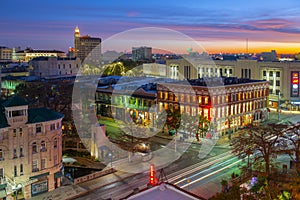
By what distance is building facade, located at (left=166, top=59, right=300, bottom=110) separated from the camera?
78.8 meters

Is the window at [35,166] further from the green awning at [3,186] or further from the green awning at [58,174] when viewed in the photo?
the green awning at [3,186]

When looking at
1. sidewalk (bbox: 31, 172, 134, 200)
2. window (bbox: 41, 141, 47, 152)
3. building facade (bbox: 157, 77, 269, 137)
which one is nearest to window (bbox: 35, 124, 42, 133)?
window (bbox: 41, 141, 47, 152)

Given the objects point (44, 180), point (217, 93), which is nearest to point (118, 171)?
point (44, 180)

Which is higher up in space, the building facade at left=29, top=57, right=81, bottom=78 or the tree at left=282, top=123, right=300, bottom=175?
the building facade at left=29, top=57, right=81, bottom=78

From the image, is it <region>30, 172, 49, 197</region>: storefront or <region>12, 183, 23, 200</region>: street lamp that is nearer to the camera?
<region>12, 183, 23, 200</region>: street lamp

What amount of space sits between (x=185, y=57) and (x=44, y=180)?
76.0 meters

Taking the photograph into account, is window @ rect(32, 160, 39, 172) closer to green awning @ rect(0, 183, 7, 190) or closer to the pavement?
the pavement

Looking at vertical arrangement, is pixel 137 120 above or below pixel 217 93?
below

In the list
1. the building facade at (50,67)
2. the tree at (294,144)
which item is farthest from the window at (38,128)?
the building facade at (50,67)

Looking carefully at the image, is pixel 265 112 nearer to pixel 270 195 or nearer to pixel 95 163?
pixel 95 163

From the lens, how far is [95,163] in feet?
132

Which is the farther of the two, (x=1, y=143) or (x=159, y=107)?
(x=159, y=107)

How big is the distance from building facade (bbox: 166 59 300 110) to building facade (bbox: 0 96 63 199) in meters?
59.8

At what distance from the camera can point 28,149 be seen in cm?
3209
